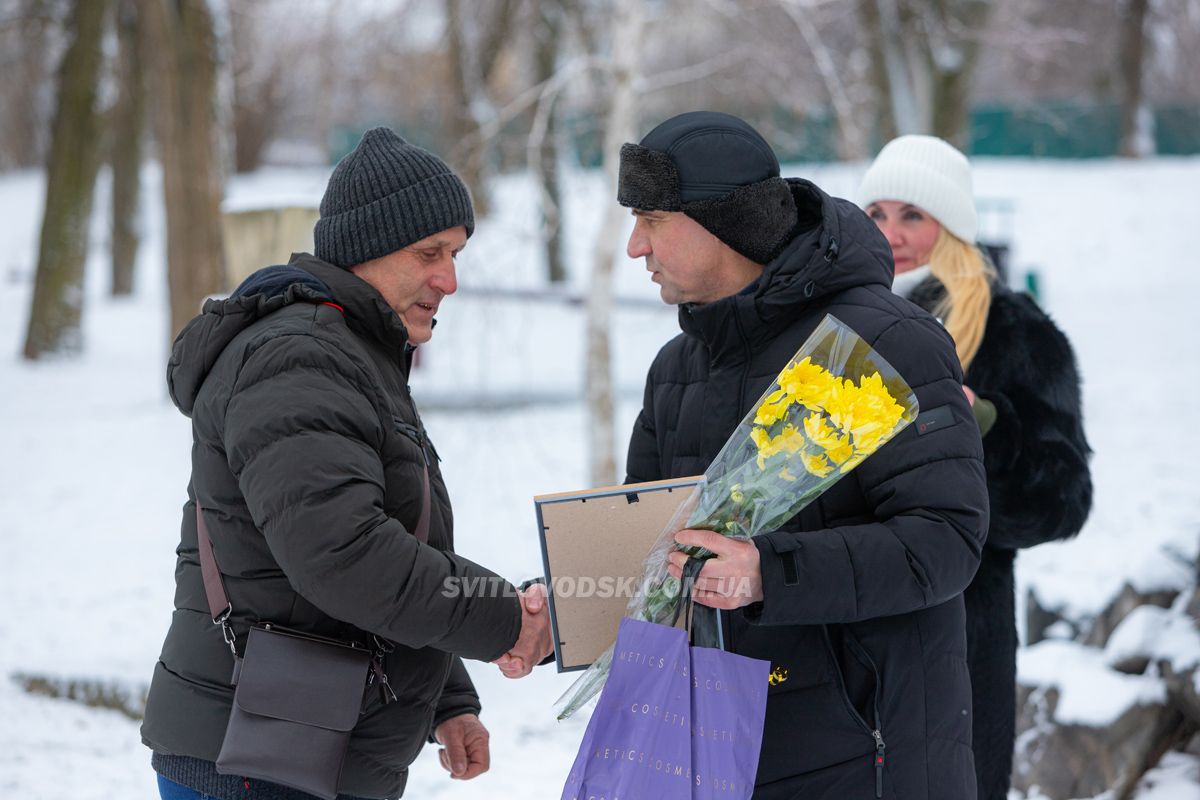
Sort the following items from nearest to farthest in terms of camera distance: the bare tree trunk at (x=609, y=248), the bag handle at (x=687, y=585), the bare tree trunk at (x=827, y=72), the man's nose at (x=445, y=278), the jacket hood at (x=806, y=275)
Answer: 1. the bag handle at (x=687, y=585)
2. the jacket hood at (x=806, y=275)
3. the man's nose at (x=445, y=278)
4. the bare tree trunk at (x=609, y=248)
5. the bare tree trunk at (x=827, y=72)

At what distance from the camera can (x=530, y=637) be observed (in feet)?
7.66

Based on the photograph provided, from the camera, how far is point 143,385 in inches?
580

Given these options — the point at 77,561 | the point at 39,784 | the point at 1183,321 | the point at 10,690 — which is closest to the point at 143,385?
the point at 77,561

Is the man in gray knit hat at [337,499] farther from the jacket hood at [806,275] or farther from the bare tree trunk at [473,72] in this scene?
Result: the bare tree trunk at [473,72]

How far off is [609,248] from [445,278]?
183 inches

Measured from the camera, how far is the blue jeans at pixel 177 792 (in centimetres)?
214

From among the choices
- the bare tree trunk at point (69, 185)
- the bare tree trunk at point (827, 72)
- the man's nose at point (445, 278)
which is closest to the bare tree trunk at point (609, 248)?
the bare tree trunk at point (827, 72)

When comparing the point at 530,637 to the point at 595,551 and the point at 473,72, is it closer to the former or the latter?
the point at 595,551

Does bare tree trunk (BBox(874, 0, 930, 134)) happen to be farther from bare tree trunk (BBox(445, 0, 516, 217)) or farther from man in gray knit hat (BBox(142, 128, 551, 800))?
man in gray knit hat (BBox(142, 128, 551, 800))

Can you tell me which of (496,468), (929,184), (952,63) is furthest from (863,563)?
(952,63)

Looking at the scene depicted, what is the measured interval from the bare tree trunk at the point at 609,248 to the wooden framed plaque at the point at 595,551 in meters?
4.38

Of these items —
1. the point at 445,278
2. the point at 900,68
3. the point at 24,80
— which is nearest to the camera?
the point at 445,278

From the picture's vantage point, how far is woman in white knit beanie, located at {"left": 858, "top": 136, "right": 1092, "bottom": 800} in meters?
2.93

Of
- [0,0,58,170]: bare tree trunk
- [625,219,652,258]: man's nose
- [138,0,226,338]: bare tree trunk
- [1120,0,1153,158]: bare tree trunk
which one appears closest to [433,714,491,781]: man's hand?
[625,219,652,258]: man's nose
